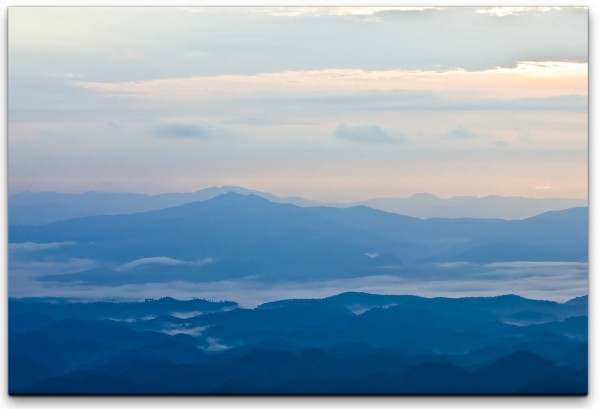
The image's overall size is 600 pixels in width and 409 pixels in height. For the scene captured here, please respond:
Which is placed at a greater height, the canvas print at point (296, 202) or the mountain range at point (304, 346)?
the canvas print at point (296, 202)

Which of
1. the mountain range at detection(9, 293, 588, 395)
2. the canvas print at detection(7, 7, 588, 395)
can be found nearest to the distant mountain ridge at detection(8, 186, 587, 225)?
the canvas print at detection(7, 7, 588, 395)

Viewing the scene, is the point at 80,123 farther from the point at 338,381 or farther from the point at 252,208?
the point at 338,381

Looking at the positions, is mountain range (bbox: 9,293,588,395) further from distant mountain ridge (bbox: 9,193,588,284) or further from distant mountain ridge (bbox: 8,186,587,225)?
distant mountain ridge (bbox: 8,186,587,225)

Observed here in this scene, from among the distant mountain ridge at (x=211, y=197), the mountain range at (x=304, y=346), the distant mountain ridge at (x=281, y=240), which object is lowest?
the mountain range at (x=304, y=346)

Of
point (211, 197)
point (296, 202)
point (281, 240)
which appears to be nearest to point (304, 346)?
point (281, 240)

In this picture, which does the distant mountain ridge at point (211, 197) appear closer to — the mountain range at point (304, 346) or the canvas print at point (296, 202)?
the canvas print at point (296, 202)

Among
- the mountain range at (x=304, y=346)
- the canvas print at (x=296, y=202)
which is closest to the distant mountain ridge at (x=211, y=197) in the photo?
the canvas print at (x=296, y=202)
